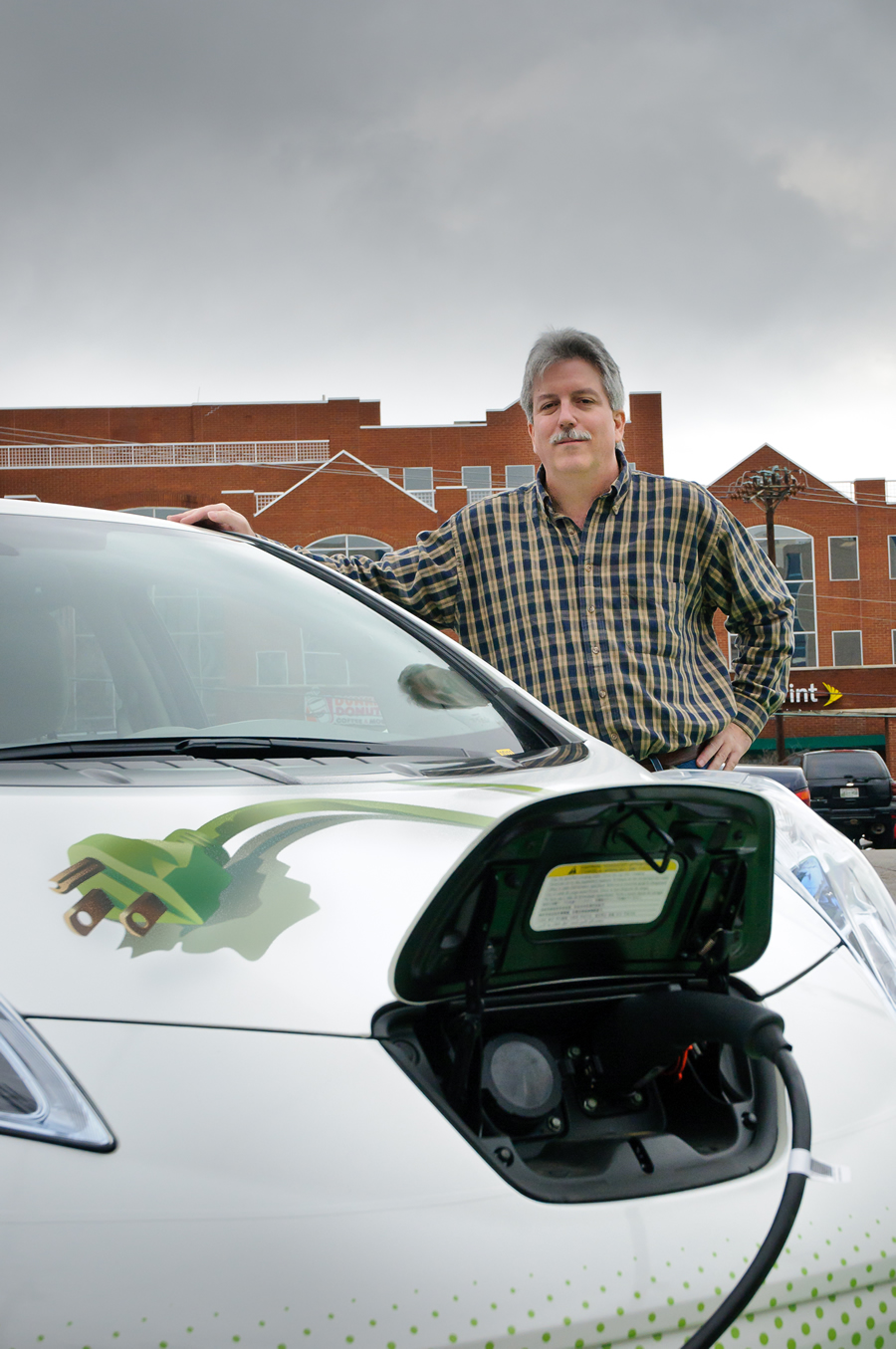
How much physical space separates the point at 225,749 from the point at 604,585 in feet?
4.82

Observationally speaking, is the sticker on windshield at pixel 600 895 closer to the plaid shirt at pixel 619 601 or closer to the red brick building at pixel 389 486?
the plaid shirt at pixel 619 601

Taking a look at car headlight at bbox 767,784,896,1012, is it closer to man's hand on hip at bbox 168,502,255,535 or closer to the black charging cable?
the black charging cable

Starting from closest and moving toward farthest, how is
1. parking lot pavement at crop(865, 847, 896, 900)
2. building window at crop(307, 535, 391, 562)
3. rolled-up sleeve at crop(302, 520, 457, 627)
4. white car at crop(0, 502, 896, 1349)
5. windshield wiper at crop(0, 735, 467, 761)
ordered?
white car at crop(0, 502, 896, 1349)
windshield wiper at crop(0, 735, 467, 761)
rolled-up sleeve at crop(302, 520, 457, 627)
parking lot pavement at crop(865, 847, 896, 900)
building window at crop(307, 535, 391, 562)

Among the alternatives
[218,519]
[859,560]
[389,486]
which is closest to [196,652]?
[218,519]

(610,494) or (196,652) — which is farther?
(610,494)

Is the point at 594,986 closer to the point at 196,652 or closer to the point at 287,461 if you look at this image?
the point at 196,652

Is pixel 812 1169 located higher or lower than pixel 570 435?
lower

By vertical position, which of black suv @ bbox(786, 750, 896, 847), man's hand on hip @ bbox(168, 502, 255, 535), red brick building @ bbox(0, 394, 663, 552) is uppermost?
red brick building @ bbox(0, 394, 663, 552)

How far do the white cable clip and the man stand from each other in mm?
1575

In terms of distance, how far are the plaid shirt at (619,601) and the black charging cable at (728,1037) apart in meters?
1.47

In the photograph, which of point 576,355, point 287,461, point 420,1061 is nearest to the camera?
point 420,1061

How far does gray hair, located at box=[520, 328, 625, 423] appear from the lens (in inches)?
114

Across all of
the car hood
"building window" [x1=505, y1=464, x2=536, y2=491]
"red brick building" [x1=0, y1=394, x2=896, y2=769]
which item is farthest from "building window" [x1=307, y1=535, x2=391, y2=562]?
the car hood

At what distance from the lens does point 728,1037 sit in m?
1.19
